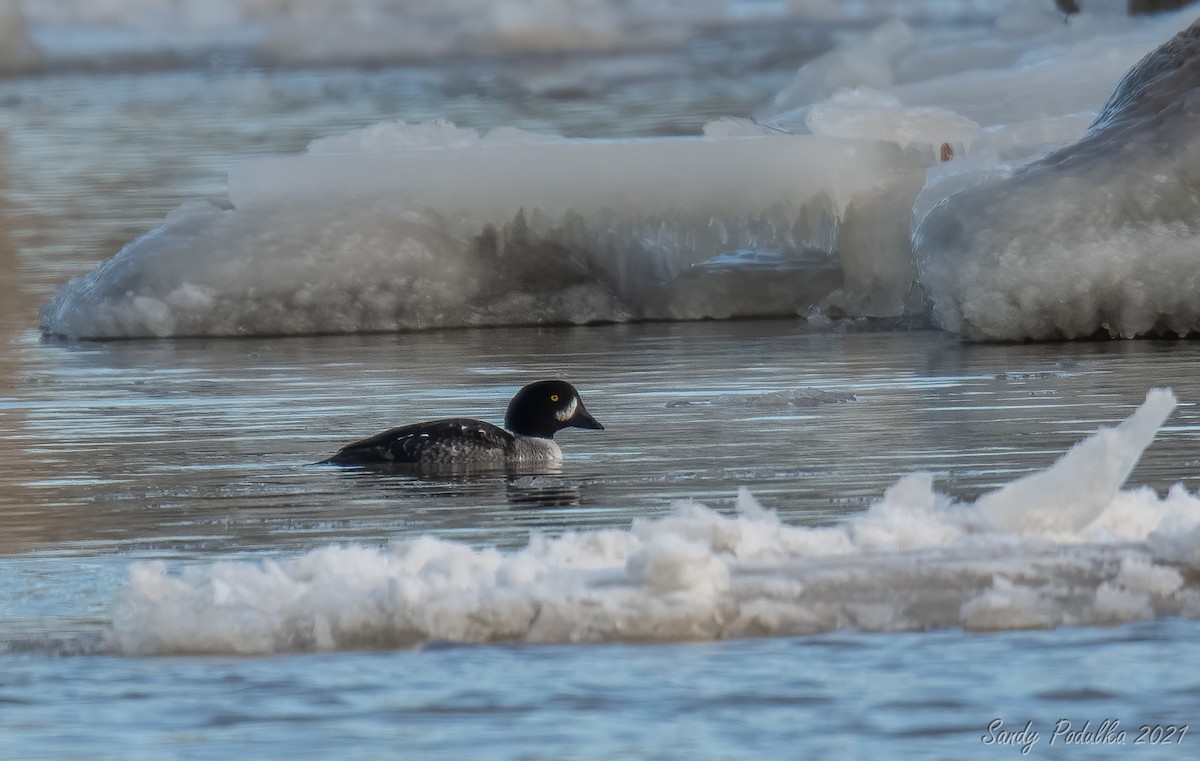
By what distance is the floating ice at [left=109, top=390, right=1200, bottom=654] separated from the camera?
5.03 m

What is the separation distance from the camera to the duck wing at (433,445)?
770cm

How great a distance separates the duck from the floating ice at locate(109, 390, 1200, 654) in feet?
7.12

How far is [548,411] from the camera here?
26.4 feet

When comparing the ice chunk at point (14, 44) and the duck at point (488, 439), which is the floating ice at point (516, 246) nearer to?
the duck at point (488, 439)

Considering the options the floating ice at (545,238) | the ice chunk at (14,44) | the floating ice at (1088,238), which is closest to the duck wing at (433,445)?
the floating ice at (1088,238)

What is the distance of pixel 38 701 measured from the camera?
4703 millimetres

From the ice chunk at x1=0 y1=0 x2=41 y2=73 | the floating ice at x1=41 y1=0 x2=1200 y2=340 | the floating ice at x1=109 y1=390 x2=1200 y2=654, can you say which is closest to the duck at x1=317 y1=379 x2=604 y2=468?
the floating ice at x1=109 y1=390 x2=1200 y2=654

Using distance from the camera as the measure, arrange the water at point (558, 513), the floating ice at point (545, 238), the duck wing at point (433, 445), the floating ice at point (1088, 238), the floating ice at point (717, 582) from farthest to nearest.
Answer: the floating ice at point (545, 238) → the floating ice at point (1088, 238) → the duck wing at point (433, 445) → the floating ice at point (717, 582) → the water at point (558, 513)

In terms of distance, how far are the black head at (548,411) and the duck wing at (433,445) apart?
21 cm

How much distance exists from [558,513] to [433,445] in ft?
3.80

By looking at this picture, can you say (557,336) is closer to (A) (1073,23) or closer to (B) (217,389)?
(B) (217,389)

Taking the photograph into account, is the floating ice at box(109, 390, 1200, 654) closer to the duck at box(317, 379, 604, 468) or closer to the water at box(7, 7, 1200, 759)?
the water at box(7, 7, 1200, 759)

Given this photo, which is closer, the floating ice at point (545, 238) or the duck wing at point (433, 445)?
the duck wing at point (433, 445)

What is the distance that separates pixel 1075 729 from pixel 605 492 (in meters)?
2.78
